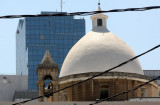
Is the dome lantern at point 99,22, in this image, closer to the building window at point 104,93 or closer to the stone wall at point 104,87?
the stone wall at point 104,87

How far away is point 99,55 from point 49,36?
285ft

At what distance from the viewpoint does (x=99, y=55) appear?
5125 centimetres

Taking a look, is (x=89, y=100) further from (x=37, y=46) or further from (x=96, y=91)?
(x=37, y=46)

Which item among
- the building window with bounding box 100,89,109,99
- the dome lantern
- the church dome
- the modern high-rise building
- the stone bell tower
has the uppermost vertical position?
the modern high-rise building

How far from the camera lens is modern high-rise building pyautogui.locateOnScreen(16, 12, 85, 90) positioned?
135250 mm

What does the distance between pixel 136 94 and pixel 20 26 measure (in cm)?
10157

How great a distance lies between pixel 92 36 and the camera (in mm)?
53156

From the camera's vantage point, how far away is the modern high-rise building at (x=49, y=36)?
13525 centimetres

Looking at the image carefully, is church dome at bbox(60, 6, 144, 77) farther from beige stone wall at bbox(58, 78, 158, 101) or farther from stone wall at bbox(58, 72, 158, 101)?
beige stone wall at bbox(58, 78, 158, 101)

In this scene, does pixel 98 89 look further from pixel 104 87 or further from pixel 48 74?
pixel 48 74

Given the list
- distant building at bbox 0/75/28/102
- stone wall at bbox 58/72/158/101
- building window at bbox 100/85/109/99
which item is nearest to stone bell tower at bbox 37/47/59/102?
stone wall at bbox 58/72/158/101

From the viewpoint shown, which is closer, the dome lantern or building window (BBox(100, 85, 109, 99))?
building window (BBox(100, 85, 109, 99))

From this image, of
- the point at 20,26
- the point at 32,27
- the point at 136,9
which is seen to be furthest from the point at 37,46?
the point at 136,9

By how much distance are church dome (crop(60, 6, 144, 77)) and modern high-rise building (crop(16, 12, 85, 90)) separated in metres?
82.1
